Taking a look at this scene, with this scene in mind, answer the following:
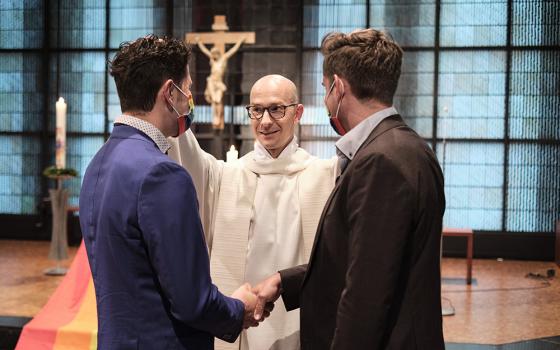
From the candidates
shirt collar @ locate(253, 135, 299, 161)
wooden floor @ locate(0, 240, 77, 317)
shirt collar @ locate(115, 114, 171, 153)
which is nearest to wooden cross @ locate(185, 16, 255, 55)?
wooden floor @ locate(0, 240, 77, 317)

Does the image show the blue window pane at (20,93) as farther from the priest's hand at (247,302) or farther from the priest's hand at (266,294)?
the priest's hand at (247,302)

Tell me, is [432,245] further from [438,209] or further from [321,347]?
[321,347]

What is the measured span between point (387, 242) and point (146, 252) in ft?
2.10

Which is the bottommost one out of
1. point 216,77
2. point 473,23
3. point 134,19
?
point 216,77

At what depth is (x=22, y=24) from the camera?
10.1 m

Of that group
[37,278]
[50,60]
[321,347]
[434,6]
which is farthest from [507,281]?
[50,60]

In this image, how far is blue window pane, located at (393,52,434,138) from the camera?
30.1 ft

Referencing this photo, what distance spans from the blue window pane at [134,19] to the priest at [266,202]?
714 cm

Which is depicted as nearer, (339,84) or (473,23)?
(339,84)

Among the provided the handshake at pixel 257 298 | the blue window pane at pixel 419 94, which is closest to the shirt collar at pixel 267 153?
the handshake at pixel 257 298

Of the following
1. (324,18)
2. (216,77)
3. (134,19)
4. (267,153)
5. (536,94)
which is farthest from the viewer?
(134,19)

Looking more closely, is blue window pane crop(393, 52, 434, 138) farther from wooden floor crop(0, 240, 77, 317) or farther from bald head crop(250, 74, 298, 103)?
bald head crop(250, 74, 298, 103)

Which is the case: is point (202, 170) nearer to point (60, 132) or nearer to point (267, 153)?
point (267, 153)

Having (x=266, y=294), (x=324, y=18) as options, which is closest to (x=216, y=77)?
(x=324, y=18)
